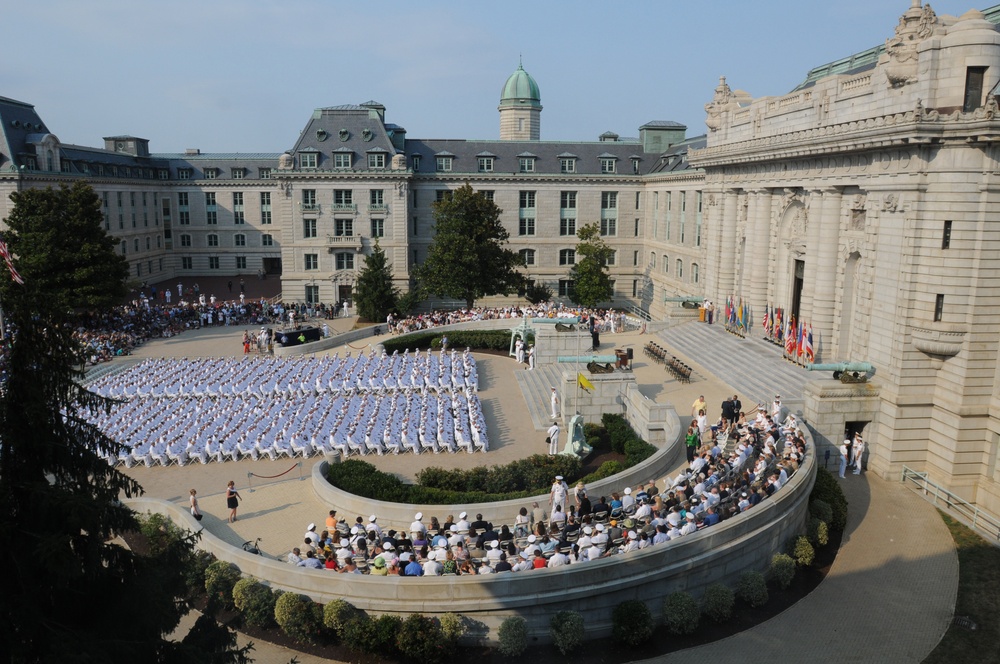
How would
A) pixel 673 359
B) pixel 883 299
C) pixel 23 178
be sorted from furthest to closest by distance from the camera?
1. pixel 23 178
2. pixel 673 359
3. pixel 883 299

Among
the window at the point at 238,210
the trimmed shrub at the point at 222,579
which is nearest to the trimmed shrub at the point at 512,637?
the trimmed shrub at the point at 222,579

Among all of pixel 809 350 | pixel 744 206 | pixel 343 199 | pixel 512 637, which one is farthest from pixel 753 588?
pixel 343 199

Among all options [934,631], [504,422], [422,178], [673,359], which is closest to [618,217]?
[422,178]

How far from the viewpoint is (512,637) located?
18.6 meters

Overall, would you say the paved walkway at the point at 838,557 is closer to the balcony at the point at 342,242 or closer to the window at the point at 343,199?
the balcony at the point at 342,242

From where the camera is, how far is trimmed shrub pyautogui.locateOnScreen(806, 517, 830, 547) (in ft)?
79.7

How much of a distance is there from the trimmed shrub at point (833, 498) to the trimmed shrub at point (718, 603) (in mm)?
6757

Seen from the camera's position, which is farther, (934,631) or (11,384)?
(934,631)

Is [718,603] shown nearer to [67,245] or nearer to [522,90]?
[67,245]

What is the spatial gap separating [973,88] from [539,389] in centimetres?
2309

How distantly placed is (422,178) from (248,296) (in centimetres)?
2102

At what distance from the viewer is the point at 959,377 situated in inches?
1121

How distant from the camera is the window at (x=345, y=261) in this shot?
225 feet

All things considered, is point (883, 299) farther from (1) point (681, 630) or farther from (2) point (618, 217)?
(2) point (618, 217)
